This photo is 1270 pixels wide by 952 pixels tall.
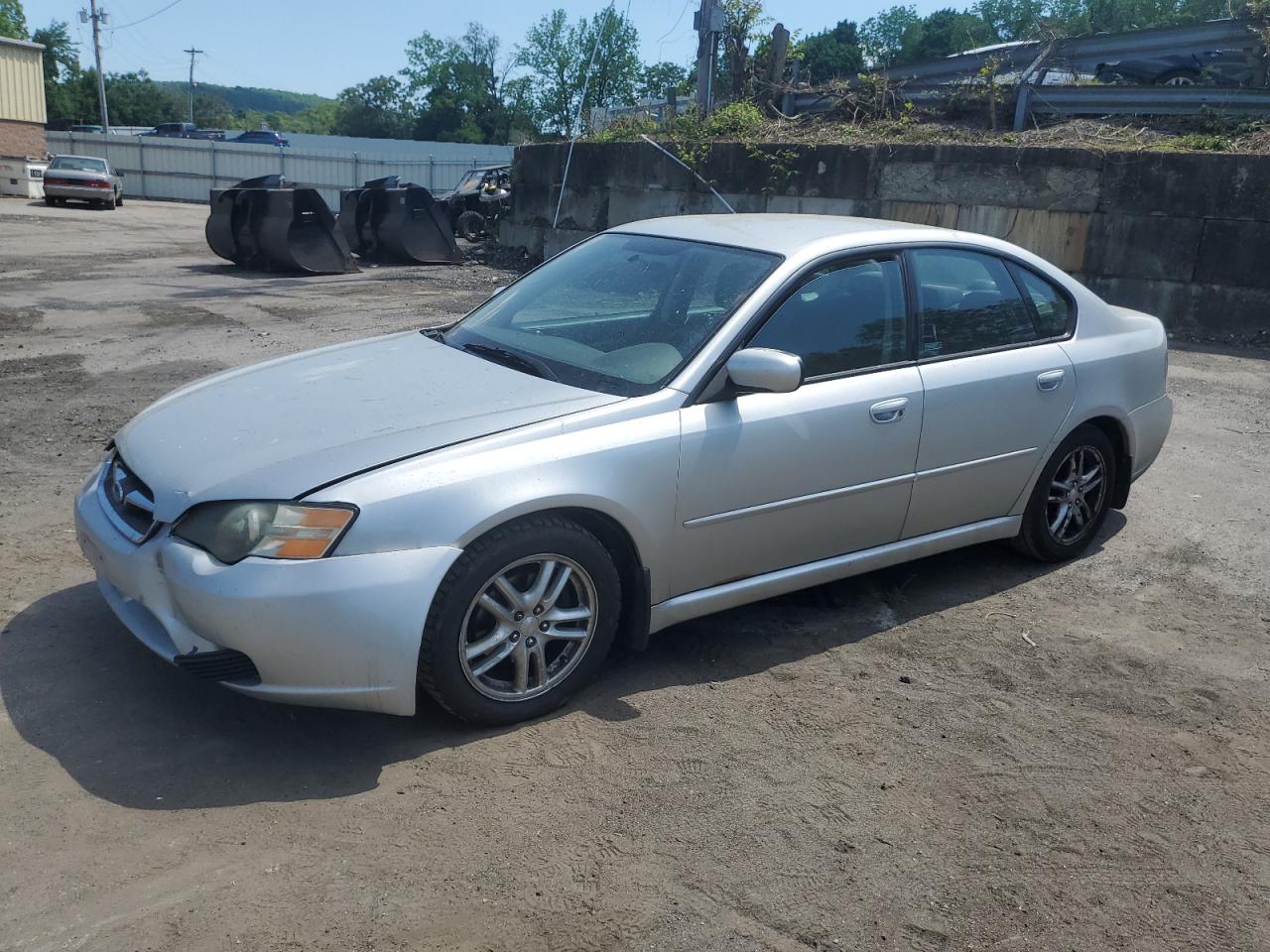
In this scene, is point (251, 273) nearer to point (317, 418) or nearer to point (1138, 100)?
point (1138, 100)

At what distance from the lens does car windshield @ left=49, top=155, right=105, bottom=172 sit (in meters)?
31.4

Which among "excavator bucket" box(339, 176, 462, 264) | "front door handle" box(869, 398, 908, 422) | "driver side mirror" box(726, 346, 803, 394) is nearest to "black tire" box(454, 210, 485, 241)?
"excavator bucket" box(339, 176, 462, 264)

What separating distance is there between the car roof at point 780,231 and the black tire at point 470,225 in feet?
58.9

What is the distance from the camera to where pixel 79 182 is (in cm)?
3117

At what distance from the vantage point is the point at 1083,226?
12031 millimetres

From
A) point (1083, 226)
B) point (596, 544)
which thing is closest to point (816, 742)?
point (596, 544)

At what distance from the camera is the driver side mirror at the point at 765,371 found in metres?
3.88

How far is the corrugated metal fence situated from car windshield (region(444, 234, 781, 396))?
3425cm

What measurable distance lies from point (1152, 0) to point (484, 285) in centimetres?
5996

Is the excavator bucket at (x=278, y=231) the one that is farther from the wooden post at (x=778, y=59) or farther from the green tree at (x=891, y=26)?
the green tree at (x=891, y=26)

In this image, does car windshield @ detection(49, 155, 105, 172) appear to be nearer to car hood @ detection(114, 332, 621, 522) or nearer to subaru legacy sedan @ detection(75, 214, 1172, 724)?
subaru legacy sedan @ detection(75, 214, 1172, 724)

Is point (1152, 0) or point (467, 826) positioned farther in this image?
point (1152, 0)

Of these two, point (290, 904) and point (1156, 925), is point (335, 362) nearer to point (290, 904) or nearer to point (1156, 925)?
point (290, 904)

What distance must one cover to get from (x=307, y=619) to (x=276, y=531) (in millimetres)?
279
